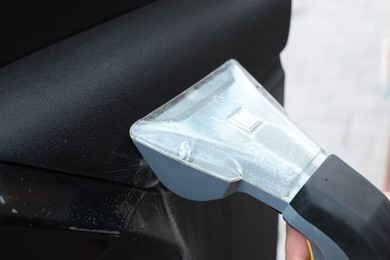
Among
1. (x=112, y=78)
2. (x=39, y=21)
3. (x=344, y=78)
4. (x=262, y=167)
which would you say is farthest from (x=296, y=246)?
(x=344, y=78)

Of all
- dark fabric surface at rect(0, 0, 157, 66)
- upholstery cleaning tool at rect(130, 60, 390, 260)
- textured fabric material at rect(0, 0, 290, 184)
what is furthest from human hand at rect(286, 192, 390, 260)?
dark fabric surface at rect(0, 0, 157, 66)

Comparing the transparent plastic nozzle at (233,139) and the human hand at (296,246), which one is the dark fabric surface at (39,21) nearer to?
the transparent plastic nozzle at (233,139)

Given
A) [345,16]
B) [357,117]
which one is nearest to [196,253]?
[357,117]

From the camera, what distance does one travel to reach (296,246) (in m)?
0.68

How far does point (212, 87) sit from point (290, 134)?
12 cm

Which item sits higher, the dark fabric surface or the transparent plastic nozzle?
the dark fabric surface

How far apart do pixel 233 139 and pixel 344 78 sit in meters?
2.54

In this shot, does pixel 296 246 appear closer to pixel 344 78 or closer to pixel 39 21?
pixel 39 21

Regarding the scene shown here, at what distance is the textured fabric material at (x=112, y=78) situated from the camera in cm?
58

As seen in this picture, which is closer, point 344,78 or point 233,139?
point 233,139

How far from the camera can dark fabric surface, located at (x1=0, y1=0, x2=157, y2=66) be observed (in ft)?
2.09

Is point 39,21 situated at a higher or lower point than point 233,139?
higher

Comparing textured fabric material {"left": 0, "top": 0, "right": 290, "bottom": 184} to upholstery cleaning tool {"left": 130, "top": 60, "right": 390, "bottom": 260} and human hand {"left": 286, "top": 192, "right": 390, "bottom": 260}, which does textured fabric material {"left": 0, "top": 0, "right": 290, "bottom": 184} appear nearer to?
upholstery cleaning tool {"left": 130, "top": 60, "right": 390, "bottom": 260}

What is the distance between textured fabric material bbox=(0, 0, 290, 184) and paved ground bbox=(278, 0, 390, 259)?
4.39 ft
